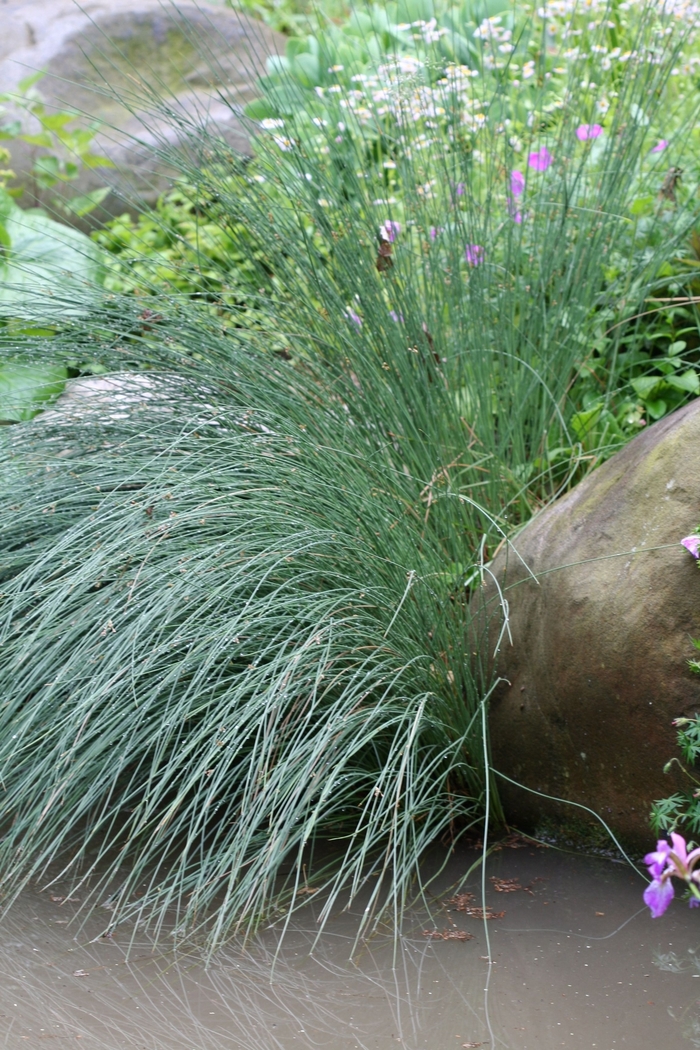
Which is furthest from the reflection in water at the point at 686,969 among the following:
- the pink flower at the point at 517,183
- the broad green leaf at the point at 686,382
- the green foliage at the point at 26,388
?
the pink flower at the point at 517,183

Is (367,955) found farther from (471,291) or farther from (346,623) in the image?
(471,291)

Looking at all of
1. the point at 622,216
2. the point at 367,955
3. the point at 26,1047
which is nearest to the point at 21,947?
the point at 26,1047

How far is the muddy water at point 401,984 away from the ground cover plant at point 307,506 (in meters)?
0.09

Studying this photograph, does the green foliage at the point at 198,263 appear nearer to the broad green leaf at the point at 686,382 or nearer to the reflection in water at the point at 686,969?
the broad green leaf at the point at 686,382

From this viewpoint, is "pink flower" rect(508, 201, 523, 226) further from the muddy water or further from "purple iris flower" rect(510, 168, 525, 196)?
the muddy water

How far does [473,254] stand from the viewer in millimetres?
2676

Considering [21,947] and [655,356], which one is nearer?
[21,947]

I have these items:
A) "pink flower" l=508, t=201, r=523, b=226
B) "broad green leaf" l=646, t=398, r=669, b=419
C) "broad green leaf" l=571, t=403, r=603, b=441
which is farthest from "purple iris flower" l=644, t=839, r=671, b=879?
"pink flower" l=508, t=201, r=523, b=226

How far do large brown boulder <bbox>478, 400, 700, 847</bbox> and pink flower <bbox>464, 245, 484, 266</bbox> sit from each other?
2.57ft

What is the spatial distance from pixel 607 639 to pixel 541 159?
1.69 metres

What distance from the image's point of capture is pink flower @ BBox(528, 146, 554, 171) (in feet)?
9.73

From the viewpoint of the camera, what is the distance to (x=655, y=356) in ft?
10.2

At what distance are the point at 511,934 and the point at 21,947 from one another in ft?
2.80

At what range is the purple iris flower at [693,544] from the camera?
1.73 meters
